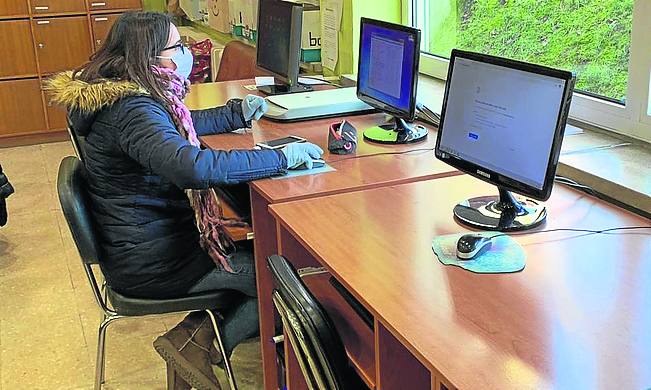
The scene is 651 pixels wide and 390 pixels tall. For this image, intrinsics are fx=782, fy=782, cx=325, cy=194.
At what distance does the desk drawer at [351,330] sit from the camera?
1676 millimetres

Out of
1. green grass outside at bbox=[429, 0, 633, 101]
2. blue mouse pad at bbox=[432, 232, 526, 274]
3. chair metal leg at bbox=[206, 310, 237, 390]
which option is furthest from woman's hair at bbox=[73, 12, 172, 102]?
green grass outside at bbox=[429, 0, 633, 101]

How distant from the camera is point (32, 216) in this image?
4.28 m

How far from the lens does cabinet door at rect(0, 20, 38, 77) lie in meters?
5.73

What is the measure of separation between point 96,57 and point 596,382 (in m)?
1.69

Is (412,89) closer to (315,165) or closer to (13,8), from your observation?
(315,165)

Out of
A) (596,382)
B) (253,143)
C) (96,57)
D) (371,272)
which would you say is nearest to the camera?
(596,382)

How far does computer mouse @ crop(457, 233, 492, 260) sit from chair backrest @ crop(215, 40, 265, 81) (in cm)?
247

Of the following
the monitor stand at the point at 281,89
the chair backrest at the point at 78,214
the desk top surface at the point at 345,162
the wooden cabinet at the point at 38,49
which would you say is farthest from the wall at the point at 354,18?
the wooden cabinet at the point at 38,49

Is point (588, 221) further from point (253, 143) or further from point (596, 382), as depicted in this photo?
point (253, 143)

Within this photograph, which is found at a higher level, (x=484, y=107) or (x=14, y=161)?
(x=484, y=107)

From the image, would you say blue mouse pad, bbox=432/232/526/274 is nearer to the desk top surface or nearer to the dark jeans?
the desk top surface

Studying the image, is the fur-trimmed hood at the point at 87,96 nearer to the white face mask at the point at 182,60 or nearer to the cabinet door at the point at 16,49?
the white face mask at the point at 182,60

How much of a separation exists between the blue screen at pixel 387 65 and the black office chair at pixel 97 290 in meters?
0.79

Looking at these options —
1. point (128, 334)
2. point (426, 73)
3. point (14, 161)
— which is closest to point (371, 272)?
point (128, 334)
